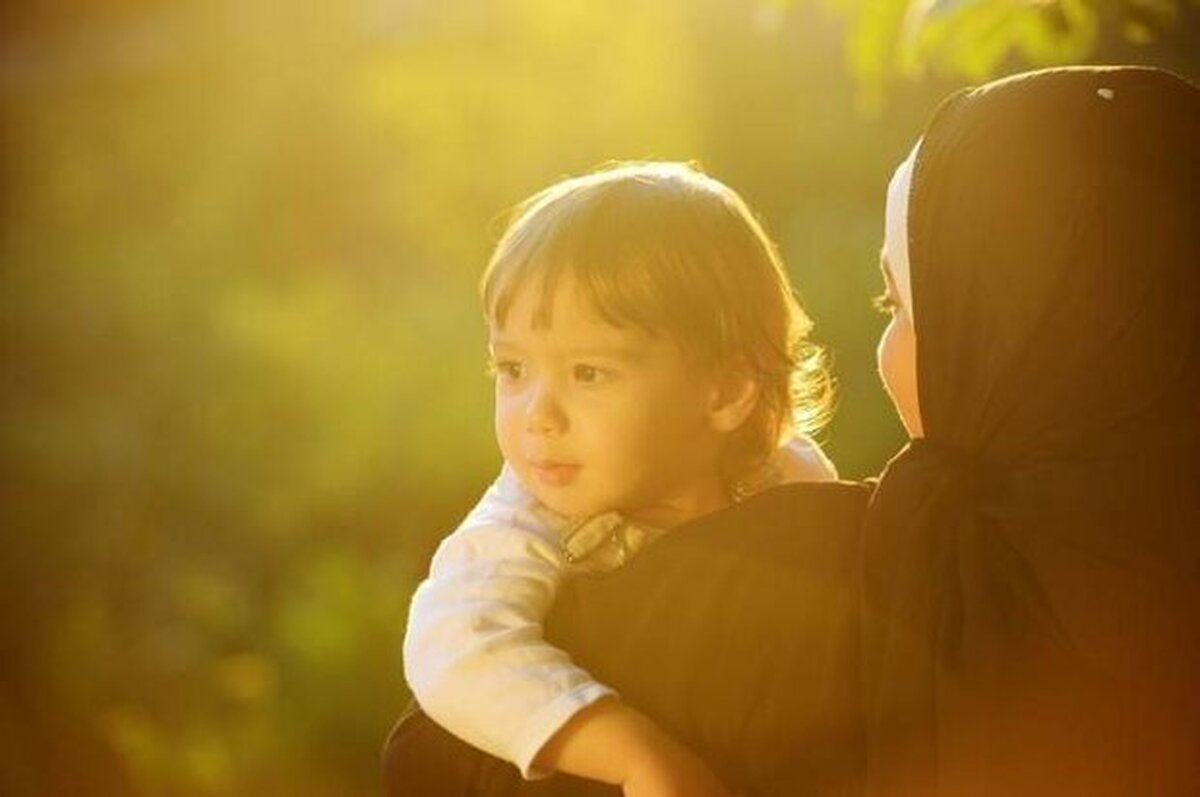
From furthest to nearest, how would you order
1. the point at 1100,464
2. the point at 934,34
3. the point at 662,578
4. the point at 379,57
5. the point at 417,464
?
the point at 379,57 < the point at 417,464 < the point at 934,34 < the point at 662,578 < the point at 1100,464

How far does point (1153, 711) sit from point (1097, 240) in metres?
0.42

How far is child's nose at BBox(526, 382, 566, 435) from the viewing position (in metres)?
2.41

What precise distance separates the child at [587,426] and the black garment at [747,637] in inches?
1.7

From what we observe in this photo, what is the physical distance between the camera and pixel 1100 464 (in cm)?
216

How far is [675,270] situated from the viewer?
247 cm

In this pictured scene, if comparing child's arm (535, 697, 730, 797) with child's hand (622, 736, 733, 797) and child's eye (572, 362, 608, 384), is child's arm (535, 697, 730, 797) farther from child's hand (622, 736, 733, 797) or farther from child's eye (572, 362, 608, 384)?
child's eye (572, 362, 608, 384)

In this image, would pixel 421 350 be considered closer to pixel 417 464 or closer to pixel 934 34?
pixel 417 464

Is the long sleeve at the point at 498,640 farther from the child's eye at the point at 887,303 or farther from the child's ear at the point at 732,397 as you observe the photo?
the child's eye at the point at 887,303

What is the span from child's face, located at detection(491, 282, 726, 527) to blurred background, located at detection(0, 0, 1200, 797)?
449cm

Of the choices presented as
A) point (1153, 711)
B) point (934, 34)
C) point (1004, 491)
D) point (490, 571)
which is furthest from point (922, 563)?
point (934, 34)

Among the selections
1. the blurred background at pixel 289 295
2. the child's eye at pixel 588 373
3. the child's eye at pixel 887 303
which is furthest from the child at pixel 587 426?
the blurred background at pixel 289 295

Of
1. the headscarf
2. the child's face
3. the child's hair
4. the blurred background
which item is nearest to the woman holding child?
the headscarf

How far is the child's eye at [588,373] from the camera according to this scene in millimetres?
2422

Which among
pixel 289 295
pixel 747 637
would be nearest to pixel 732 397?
pixel 747 637
